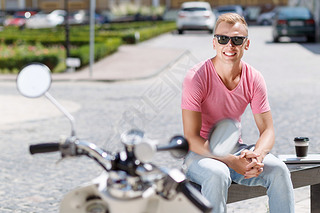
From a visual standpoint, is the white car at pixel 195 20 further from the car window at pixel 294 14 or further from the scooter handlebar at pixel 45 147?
the scooter handlebar at pixel 45 147

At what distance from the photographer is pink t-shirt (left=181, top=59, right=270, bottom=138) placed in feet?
11.2

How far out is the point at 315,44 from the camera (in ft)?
83.3

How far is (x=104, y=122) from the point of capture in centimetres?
924

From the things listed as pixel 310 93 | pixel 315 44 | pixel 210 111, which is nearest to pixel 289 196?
pixel 210 111

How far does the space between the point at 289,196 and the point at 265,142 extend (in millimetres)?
335

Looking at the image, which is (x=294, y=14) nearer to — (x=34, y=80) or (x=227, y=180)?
(x=227, y=180)

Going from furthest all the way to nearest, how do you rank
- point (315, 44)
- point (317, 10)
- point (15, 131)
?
1. point (317, 10)
2. point (315, 44)
3. point (15, 131)

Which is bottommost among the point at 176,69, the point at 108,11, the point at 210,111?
the point at 108,11

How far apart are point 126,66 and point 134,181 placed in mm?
16348

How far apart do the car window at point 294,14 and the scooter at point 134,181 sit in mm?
24436

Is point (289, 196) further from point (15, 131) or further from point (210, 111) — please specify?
point (15, 131)

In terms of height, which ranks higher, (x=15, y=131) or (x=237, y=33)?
(x=237, y=33)

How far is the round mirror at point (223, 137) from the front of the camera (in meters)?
2.09

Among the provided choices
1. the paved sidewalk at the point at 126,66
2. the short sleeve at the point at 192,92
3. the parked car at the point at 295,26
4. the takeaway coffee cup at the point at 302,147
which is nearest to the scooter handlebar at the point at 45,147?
the short sleeve at the point at 192,92
